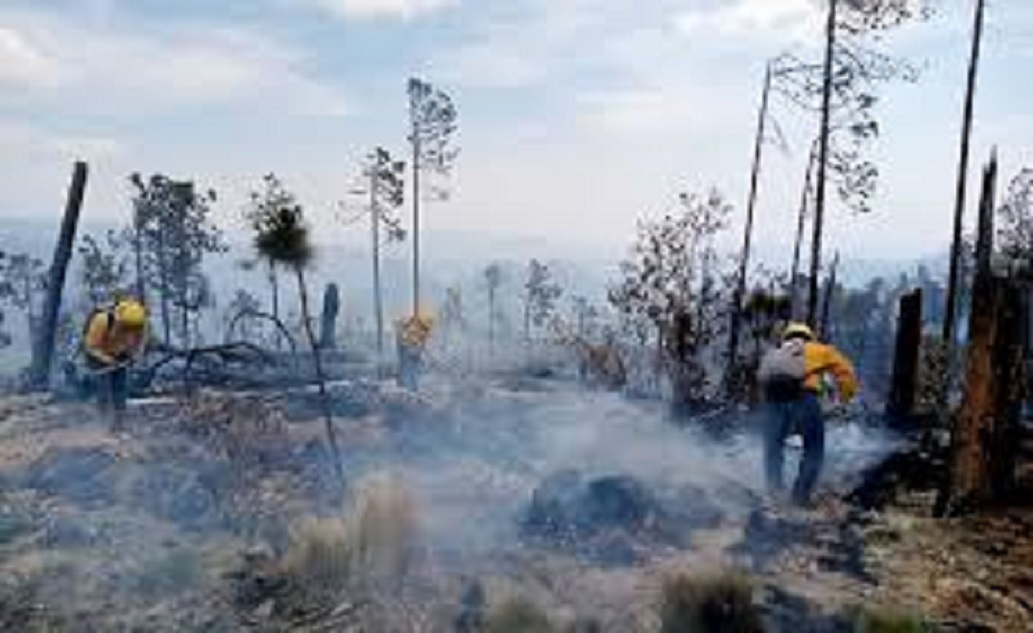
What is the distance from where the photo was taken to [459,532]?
10.7 m

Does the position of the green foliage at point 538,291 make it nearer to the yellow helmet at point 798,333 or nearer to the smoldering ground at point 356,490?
the smoldering ground at point 356,490

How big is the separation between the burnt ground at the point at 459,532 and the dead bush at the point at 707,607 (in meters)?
0.25

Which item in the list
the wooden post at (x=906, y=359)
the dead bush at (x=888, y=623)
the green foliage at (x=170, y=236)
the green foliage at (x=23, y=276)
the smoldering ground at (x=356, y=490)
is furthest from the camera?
the green foliage at (x=23, y=276)

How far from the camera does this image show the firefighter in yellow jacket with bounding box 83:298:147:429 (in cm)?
1473

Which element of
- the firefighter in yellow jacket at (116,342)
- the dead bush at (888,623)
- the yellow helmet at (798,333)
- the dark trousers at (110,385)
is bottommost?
the dead bush at (888,623)

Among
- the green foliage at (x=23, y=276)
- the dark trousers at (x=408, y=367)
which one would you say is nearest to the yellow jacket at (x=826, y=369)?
the dark trousers at (x=408, y=367)

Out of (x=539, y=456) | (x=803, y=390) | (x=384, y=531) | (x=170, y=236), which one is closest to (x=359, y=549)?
(x=384, y=531)

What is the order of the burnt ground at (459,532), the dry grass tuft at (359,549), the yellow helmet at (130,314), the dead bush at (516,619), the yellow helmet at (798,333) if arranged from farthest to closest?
the yellow helmet at (130,314) < the yellow helmet at (798,333) < the dry grass tuft at (359,549) < the burnt ground at (459,532) < the dead bush at (516,619)

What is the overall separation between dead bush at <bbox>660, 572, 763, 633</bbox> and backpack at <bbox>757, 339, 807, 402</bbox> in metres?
4.27

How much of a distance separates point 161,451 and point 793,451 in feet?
26.2

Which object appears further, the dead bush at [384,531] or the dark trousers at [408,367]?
the dark trousers at [408,367]

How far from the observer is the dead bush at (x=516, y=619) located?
779cm

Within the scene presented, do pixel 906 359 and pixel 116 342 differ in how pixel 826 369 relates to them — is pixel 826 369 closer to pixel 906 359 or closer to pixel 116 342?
pixel 906 359

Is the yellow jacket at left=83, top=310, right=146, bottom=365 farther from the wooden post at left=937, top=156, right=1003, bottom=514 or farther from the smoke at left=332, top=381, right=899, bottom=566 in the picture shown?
the wooden post at left=937, top=156, right=1003, bottom=514
